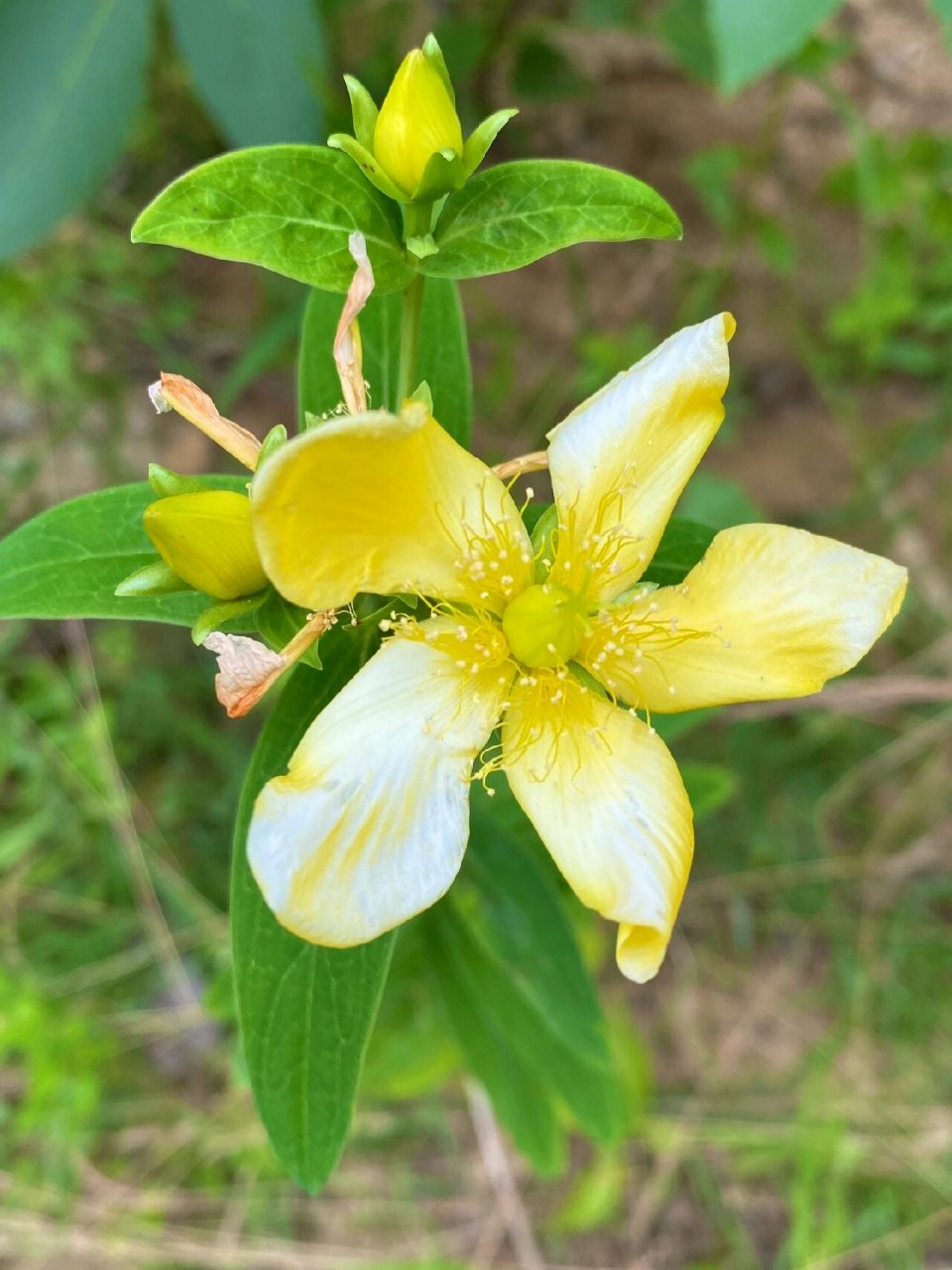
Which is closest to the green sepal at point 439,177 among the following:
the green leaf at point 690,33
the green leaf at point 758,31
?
the green leaf at point 758,31

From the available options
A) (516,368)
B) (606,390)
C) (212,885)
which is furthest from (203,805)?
(606,390)

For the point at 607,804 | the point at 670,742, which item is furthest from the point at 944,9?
the point at 670,742

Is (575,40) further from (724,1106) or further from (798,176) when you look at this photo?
(724,1106)

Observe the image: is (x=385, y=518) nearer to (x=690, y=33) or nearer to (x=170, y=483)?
(x=170, y=483)

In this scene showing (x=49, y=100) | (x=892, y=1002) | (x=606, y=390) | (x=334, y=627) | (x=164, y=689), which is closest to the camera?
(x=606, y=390)

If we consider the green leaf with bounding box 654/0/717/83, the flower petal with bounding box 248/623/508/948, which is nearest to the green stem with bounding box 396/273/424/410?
the flower petal with bounding box 248/623/508/948

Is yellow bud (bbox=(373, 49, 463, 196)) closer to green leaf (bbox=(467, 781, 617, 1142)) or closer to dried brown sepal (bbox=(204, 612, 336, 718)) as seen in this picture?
dried brown sepal (bbox=(204, 612, 336, 718))
